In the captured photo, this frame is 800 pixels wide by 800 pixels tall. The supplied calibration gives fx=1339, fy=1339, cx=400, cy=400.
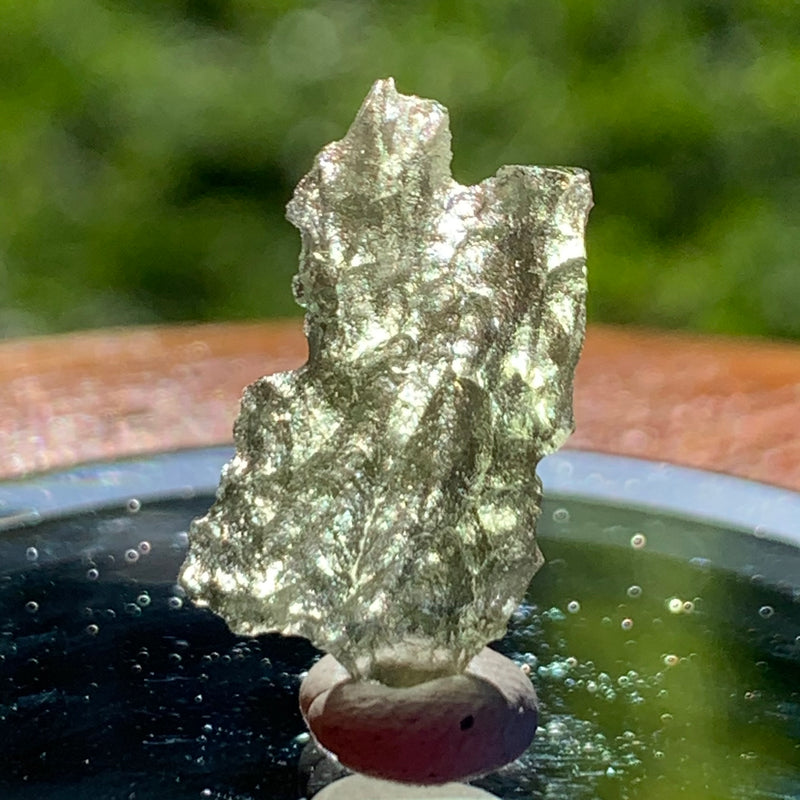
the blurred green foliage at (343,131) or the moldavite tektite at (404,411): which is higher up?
the blurred green foliage at (343,131)

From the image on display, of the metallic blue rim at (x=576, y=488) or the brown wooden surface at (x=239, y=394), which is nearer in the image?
the metallic blue rim at (x=576, y=488)

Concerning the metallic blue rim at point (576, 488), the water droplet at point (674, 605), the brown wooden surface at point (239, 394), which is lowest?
the water droplet at point (674, 605)

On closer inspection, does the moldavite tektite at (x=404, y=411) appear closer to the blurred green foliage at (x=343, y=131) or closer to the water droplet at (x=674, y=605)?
the water droplet at (x=674, y=605)

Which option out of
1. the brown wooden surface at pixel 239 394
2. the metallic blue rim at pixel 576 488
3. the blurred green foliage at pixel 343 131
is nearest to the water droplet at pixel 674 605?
the metallic blue rim at pixel 576 488

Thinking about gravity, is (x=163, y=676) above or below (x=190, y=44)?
below

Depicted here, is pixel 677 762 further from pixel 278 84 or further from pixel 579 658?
pixel 278 84

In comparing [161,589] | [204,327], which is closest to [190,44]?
[204,327]

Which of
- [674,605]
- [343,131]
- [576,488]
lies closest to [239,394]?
[576,488]

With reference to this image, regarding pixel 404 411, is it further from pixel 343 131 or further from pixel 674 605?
pixel 343 131
